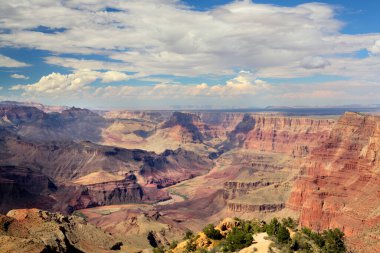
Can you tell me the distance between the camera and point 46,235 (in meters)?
75.2

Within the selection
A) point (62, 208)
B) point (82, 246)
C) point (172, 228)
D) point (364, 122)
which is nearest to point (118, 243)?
point (82, 246)

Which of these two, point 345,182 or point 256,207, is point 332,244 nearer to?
point 345,182

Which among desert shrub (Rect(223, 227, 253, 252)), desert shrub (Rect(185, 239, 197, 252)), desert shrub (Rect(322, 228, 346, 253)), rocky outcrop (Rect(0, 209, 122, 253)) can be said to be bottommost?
rocky outcrop (Rect(0, 209, 122, 253))

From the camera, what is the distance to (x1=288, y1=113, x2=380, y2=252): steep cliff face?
101688 mm

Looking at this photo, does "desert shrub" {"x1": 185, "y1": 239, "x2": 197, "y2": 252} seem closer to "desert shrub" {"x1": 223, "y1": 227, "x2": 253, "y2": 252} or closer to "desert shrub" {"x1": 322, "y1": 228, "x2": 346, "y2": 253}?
"desert shrub" {"x1": 223, "y1": 227, "x2": 253, "y2": 252}

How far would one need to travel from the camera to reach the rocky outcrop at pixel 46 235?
59.8m

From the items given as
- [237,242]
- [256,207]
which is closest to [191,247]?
[237,242]

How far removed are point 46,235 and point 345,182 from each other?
8419cm

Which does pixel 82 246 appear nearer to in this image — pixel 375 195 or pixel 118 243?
pixel 118 243

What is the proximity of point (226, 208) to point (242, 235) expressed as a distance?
138m

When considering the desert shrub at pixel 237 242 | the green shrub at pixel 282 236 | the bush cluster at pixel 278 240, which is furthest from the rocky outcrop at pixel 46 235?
the green shrub at pixel 282 236

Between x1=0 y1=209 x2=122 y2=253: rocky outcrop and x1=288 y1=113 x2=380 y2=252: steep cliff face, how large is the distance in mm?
50639

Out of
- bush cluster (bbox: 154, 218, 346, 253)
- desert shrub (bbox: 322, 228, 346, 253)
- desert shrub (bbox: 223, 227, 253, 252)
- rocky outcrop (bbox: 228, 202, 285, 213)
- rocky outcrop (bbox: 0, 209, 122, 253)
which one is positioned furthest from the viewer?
rocky outcrop (bbox: 228, 202, 285, 213)

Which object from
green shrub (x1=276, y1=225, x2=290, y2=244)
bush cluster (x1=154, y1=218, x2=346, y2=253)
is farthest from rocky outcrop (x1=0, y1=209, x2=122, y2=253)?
green shrub (x1=276, y1=225, x2=290, y2=244)
